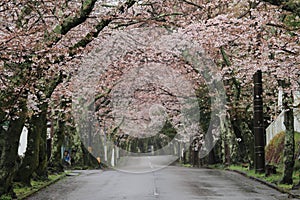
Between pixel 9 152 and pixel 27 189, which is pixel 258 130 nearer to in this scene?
pixel 27 189

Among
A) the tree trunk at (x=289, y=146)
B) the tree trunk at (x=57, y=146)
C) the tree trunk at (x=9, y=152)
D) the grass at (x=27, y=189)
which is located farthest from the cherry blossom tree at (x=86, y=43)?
the tree trunk at (x=57, y=146)

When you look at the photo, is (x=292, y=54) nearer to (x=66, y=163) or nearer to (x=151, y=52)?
(x=151, y=52)

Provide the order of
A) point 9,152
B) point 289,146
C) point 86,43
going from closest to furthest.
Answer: point 9,152 → point 86,43 → point 289,146

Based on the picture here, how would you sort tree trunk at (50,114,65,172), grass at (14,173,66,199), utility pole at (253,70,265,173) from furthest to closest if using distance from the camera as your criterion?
tree trunk at (50,114,65,172) → utility pole at (253,70,265,173) → grass at (14,173,66,199)

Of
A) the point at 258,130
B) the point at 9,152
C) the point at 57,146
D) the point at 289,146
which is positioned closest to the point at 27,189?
the point at 9,152

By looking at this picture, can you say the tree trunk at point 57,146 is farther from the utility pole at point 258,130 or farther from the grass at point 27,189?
the utility pole at point 258,130

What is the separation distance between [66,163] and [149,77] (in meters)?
9.83

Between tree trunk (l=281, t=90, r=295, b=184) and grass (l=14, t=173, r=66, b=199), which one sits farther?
tree trunk (l=281, t=90, r=295, b=184)

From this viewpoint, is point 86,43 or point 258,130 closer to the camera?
point 86,43

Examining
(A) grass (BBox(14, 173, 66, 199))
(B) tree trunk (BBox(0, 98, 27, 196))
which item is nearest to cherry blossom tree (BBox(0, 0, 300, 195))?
(B) tree trunk (BBox(0, 98, 27, 196))

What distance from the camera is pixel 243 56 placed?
2609 cm

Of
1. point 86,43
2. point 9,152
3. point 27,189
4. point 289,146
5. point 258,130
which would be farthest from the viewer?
point 258,130

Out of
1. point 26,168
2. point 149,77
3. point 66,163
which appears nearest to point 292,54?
point 26,168

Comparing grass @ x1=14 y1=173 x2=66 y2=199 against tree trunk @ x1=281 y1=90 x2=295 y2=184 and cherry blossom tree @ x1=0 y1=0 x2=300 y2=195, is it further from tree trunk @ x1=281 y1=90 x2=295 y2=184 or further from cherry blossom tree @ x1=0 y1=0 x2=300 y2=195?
tree trunk @ x1=281 y1=90 x2=295 y2=184
